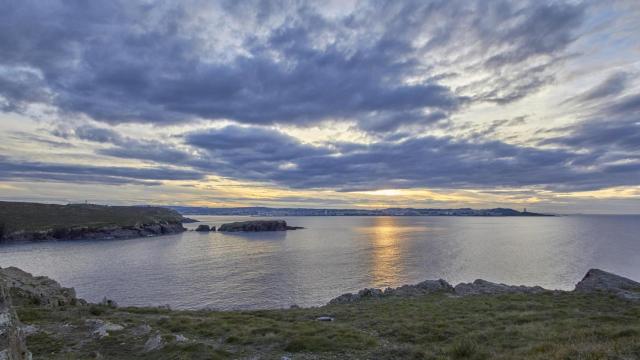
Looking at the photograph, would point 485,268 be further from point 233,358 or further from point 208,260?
point 233,358

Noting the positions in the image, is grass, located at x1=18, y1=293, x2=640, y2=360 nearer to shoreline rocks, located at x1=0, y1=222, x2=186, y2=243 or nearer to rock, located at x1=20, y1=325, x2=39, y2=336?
rock, located at x1=20, y1=325, x2=39, y2=336

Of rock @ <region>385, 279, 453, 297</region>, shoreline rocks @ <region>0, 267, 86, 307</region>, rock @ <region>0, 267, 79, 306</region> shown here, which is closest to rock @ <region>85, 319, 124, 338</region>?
shoreline rocks @ <region>0, 267, 86, 307</region>

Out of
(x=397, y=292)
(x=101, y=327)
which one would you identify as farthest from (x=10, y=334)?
(x=397, y=292)

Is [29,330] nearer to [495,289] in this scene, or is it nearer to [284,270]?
[495,289]

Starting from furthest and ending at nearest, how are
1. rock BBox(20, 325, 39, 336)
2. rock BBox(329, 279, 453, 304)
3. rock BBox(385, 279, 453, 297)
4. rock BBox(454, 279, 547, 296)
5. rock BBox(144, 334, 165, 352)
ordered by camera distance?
rock BBox(385, 279, 453, 297)
rock BBox(329, 279, 453, 304)
rock BBox(454, 279, 547, 296)
rock BBox(20, 325, 39, 336)
rock BBox(144, 334, 165, 352)

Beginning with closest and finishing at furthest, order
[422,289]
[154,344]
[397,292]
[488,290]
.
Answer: [154,344], [488,290], [397,292], [422,289]

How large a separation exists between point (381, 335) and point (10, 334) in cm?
1621

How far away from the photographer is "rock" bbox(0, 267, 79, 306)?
102 feet

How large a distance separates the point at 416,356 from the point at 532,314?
547 inches

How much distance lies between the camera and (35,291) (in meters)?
32.5

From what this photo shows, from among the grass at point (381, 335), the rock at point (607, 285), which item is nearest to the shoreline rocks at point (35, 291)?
the grass at point (381, 335)

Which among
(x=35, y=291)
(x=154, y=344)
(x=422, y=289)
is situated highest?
(x=154, y=344)

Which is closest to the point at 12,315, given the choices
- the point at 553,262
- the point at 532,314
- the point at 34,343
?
the point at 34,343

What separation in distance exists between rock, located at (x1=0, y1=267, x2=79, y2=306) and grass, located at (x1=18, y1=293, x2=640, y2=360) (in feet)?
17.3
